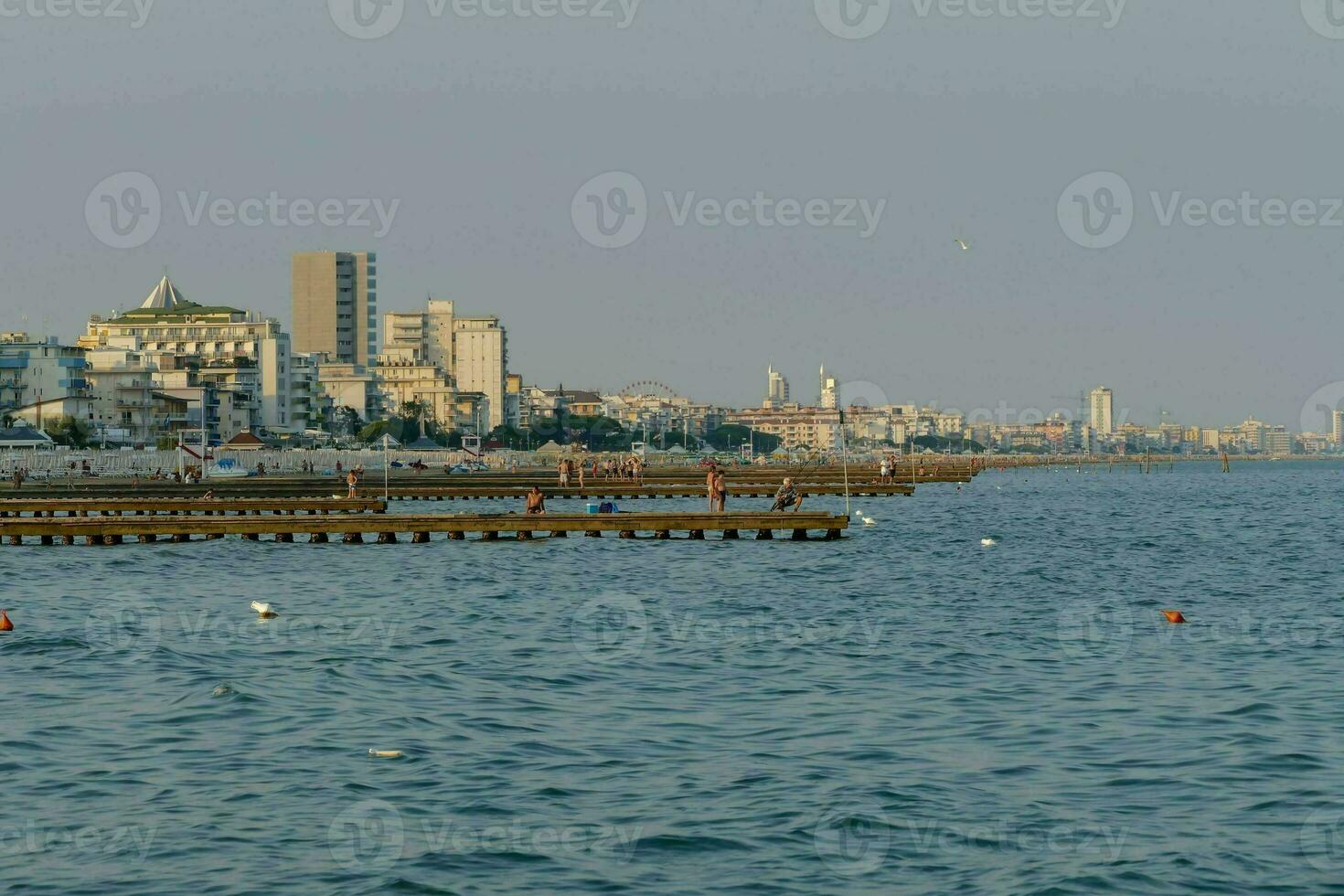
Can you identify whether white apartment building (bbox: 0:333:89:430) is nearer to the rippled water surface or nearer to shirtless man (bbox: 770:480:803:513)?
shirtless man (bbox: 770:480:803:513)

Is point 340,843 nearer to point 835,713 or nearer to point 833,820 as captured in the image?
point 833,820

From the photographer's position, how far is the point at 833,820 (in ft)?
51.5

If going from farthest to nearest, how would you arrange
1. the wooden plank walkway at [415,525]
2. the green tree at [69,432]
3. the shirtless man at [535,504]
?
the green tree at [69,432] < the shirtless man at [535,504] < the wooden plank walkway at [415,525]

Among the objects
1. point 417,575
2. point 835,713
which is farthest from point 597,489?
point 835,713
